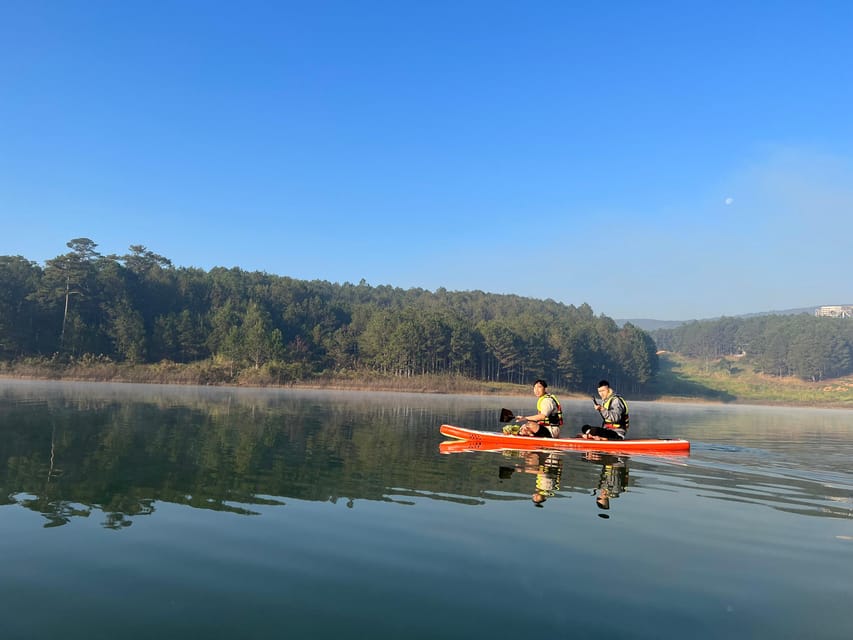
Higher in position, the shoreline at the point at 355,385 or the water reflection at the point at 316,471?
the water reflection at the point at 316,471

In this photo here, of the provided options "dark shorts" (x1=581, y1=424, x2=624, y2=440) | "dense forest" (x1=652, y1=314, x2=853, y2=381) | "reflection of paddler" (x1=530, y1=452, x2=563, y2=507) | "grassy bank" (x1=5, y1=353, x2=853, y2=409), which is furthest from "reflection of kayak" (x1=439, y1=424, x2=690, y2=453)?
"dense forest" (x1=652, y1=314, x2=853, y2=381)

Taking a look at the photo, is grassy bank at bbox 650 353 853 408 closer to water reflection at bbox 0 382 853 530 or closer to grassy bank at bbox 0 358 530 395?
grassy bank at bbox 0 358 530 395

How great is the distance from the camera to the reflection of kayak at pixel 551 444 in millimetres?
18250

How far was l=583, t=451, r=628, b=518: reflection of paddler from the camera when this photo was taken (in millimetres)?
11570

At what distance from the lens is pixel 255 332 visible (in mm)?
96438

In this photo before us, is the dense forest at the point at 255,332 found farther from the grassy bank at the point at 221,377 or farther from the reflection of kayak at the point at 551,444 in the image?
the reflection of kayak at the point at 551,444

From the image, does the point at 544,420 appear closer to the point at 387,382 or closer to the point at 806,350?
the point at 387,382

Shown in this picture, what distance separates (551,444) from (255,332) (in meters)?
83.0

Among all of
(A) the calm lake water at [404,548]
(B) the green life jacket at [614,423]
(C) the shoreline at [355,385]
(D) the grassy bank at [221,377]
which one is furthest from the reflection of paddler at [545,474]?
(D) the grassy bank at [221,377]

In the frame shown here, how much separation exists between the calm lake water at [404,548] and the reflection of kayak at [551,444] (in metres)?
2.84

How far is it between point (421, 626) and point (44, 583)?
3.63 m

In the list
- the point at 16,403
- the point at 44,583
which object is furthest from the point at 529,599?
the point at 16,403

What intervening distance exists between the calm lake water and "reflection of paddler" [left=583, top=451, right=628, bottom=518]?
98 mm

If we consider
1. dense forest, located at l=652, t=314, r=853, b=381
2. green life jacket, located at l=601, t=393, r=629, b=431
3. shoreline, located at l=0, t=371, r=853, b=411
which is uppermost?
dense forest, located at l=652, t=314, r=853, b=381
